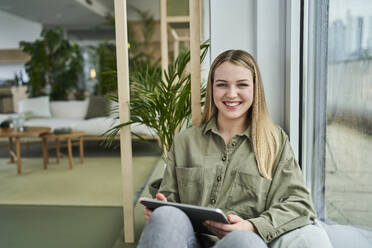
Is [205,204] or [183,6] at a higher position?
[183,6]

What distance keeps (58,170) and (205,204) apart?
10.4 feet

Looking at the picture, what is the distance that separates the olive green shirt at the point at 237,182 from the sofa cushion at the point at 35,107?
15.4ft

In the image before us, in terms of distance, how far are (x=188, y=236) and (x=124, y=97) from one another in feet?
2.98

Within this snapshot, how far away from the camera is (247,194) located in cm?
123

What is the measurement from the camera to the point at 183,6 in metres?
3.38

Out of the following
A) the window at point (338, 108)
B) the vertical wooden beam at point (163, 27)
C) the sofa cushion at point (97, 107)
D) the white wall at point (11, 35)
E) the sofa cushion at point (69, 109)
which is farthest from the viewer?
the white wall at point (11, 35)

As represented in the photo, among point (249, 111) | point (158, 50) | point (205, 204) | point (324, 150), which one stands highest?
point (158, 50)

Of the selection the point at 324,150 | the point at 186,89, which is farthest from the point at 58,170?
the point at 324,150

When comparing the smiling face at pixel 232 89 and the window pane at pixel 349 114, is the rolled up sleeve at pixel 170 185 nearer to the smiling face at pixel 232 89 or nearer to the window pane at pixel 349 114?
the smiling face at pixel 232 89

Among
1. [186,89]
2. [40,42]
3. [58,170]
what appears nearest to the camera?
[186,89]

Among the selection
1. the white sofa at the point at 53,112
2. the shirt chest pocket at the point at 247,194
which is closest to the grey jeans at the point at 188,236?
the shirt chest pocket at the point at 247,194

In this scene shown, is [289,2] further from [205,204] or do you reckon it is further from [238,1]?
[205,204]

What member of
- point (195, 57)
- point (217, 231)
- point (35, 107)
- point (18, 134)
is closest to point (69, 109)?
point (35, 107)

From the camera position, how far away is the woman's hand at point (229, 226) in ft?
3.43
